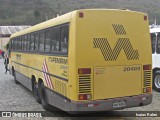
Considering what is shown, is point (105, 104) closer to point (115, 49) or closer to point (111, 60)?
point (111, 60)

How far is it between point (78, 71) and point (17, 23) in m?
96.0

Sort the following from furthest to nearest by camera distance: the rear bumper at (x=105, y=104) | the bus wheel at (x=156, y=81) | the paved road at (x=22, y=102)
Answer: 1. the bus wheel at (x=156, y=81)
2. the paved road at (x=22, y=102)
3. the rear bumper at (x=105, y=104)

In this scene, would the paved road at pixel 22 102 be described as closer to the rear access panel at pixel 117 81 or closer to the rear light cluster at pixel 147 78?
the rear light cluster at pixel 147 78

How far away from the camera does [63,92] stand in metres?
8.42

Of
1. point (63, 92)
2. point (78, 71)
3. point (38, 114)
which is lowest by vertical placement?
point (38, 114)

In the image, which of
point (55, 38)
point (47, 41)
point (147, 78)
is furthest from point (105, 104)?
point (47, 41)

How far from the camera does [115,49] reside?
8273mm

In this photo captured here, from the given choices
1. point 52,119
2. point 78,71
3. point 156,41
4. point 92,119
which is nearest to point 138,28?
point 78,71

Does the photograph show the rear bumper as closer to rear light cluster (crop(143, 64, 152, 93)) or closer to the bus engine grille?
rear light cluster (crop(143, 64, 152, 93))

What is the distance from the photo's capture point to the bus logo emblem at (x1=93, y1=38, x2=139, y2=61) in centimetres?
809

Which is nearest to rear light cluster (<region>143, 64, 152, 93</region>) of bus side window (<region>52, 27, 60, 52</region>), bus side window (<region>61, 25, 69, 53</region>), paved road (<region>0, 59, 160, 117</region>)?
paved road (<region>0, 59, 160, 117</region>)

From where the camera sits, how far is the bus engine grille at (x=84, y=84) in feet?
25.7

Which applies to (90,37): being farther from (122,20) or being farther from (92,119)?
(92,119)

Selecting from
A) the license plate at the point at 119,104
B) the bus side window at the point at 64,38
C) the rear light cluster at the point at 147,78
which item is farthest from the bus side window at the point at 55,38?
the rear light cluster at the point at 147,78
